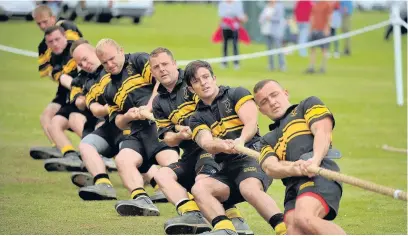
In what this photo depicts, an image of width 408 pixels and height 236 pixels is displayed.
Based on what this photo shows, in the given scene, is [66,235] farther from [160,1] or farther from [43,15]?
[160,1]

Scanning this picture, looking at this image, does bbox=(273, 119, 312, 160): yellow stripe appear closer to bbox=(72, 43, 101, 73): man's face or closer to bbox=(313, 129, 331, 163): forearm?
bbox=(313, 129, 331, 163): forearm

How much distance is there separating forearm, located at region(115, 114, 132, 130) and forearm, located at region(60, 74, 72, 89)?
2290 mm

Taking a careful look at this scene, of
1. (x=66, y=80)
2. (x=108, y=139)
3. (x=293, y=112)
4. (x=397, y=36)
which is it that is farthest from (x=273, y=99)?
(x=397, y=36)

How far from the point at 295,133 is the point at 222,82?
15.2 m

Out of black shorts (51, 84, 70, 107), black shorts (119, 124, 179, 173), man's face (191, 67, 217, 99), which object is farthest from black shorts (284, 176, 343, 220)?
black shorts (51, 84, 70, 107)

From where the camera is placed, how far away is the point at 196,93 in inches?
356

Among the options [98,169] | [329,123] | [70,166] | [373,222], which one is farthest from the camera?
[70,166]

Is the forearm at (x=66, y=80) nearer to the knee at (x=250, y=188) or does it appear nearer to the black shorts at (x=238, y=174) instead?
the black shorts at (x=238, y=174)

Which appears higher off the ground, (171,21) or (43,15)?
(43,15)

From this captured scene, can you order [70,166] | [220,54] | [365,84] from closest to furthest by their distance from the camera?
1. [70,166]
2. [365,84]
3. [220,54]

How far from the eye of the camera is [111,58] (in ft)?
35.5

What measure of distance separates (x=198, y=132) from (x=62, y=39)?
4811mm

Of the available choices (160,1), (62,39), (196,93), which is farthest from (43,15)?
(160,1)

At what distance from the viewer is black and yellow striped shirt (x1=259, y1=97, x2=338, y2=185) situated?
25.1ft
